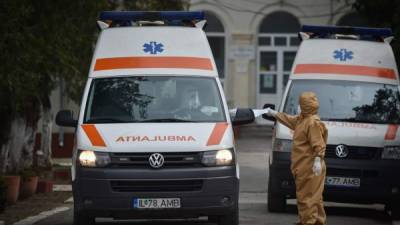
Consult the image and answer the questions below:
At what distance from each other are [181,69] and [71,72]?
7960 millimetres

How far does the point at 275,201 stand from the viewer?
16.0 meters

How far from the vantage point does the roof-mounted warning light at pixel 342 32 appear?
1695 cm

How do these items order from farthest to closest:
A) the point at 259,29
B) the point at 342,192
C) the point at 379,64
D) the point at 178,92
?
the point at 259,29 < the point at 379,64 < the point at 342,192 < the point at 178,92

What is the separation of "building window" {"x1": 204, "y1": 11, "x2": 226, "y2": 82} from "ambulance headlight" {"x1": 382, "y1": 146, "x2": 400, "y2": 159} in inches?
888

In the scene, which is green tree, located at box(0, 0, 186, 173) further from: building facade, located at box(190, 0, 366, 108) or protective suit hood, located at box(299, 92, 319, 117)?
building facade, located at box(190, 0, 366, 108)

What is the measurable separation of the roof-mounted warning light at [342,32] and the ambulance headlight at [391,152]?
2123 mm

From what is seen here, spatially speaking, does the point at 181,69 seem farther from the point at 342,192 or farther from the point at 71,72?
the point at 71,72

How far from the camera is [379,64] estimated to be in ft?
Result: 54.6

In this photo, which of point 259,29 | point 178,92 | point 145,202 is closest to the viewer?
point 145,202

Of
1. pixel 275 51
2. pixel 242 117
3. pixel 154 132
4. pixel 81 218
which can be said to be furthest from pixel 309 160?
pixel 275 51

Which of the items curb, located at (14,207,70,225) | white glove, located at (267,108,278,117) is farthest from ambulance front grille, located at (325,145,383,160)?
curb, located at (14,207,70,225)

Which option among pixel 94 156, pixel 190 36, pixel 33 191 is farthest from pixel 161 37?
pixel 33 191

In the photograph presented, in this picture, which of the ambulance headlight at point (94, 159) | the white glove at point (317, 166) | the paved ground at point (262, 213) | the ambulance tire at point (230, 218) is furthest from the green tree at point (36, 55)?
the white glove at point (317, 166)

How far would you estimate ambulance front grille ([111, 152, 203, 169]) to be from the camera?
1226 cm
